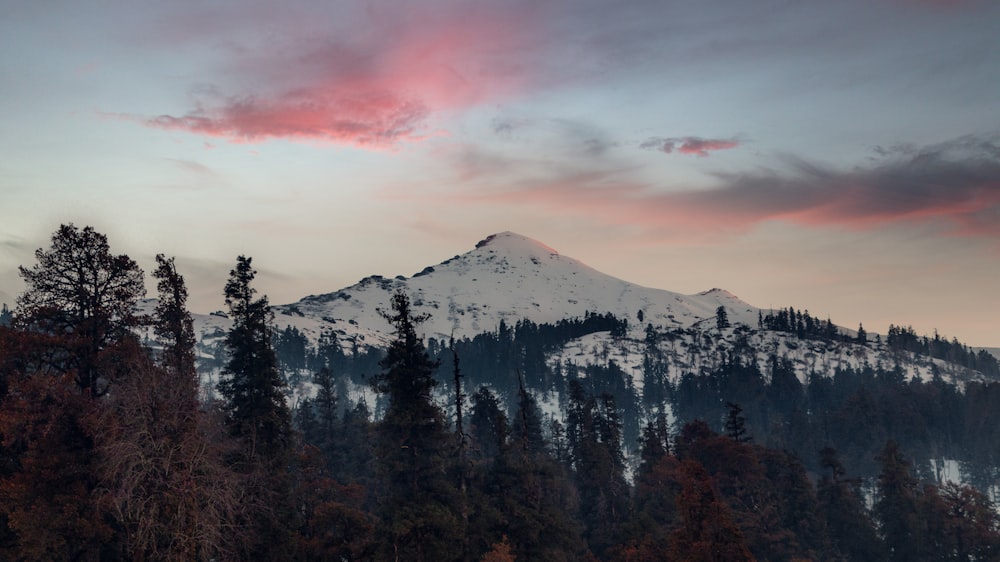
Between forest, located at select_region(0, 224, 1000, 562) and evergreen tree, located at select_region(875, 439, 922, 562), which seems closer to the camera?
forest, located at select_region(0, 224, 1000, 562)

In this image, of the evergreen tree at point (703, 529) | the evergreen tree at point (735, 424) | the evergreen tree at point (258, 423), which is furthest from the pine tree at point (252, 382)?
the evergreen tree at point (735, 424)

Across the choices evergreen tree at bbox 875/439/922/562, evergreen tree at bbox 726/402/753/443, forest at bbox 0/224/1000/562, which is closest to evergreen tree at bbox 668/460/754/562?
forest at bbox 0/224/1000/562

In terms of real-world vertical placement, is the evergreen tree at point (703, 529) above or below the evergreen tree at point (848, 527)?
above

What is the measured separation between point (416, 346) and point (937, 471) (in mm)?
122582

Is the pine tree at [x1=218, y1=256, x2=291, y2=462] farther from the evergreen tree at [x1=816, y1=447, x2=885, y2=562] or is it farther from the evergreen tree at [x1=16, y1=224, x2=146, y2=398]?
the evergreen tree at [x1=816, y1=447, x2=885, y2=562]

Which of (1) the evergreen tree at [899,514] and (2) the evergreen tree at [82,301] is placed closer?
(2) the evergreen tree at [82,301]

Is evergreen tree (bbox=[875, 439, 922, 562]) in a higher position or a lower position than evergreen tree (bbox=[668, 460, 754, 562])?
lower

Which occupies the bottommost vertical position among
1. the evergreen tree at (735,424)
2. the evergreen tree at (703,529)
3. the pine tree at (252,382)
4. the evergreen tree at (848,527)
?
the evergreen tree at (848,527)

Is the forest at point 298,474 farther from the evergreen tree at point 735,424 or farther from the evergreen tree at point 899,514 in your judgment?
the evergreen tree at point 735,424

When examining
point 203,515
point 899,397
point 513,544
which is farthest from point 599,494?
point 899,397

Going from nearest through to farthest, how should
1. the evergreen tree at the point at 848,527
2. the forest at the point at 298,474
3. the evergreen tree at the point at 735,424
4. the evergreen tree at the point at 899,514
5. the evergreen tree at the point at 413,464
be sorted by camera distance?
the forest at the point at 298,474, the evergreen tree at the point at 413,464, the evergreen tree at the point at 899,514, the evergreen tree at the point at 848,527, the evergreen tree at the point at 735,424

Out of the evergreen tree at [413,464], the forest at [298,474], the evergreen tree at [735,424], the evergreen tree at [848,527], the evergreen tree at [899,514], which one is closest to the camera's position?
the forest at [298,474]

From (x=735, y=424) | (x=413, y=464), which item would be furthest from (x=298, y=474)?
(x=735, y=424)

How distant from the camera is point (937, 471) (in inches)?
5079
